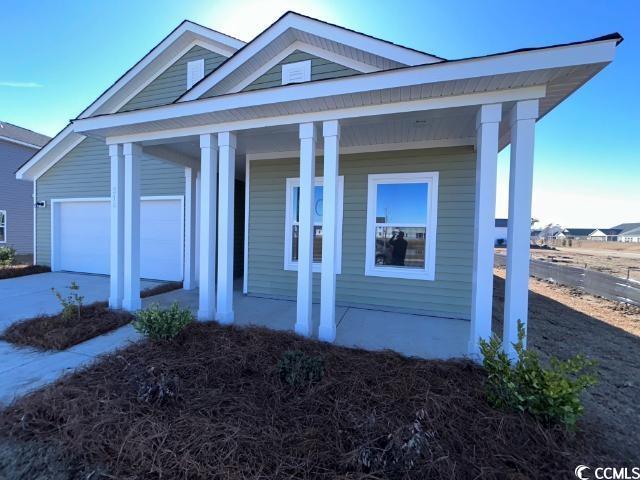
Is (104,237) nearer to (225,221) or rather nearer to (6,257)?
(6,257)

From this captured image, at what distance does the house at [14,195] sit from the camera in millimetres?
12740

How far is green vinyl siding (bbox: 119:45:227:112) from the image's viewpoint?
23.4ft

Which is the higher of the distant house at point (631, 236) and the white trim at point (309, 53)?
the white trim at point (309, 53)

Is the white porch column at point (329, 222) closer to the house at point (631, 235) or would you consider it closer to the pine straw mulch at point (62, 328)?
the pine straw mulch at point (62, 328)

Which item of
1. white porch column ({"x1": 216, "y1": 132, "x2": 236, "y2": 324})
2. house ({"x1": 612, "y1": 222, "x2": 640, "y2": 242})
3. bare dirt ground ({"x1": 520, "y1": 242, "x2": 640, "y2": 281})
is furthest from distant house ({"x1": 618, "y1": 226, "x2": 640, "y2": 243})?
white porch column ({"x1": 216, "y1": 132, "x2": 236, "y2": 324})

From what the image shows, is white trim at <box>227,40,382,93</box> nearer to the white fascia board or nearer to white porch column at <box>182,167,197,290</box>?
the white fascia board

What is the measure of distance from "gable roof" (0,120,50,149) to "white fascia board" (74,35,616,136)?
1463 centimetres

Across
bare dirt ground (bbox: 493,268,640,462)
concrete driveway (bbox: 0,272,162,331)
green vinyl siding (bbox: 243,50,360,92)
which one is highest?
green vinyl siding (bbox: 243,50,360,92)

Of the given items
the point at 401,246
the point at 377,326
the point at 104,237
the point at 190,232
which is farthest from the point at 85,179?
the point at 377,326

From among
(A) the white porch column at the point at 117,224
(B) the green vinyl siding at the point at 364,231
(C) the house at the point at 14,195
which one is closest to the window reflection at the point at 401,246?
(B) the green vinyl siding at the point at 364,231

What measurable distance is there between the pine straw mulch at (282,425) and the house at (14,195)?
605 inches

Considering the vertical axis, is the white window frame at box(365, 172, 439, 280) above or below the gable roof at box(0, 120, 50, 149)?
below

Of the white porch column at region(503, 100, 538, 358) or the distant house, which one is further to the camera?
the distant house

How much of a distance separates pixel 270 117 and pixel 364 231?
2730mm
